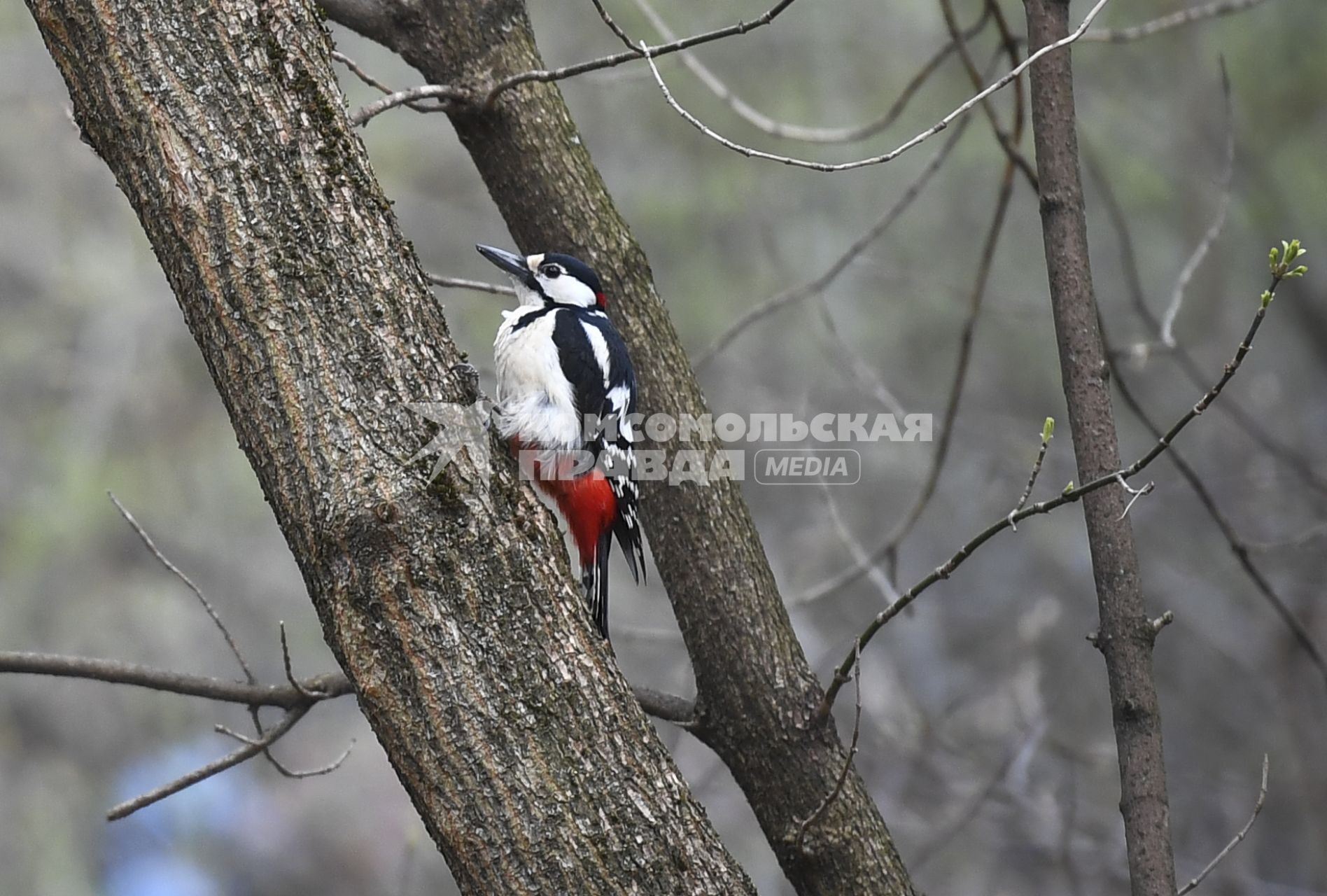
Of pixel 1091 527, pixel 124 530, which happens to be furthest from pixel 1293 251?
pixel 124 530

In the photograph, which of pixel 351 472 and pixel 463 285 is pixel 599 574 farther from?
pixel 351 472

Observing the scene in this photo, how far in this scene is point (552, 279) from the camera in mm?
3158

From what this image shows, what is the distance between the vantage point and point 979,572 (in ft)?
26.1

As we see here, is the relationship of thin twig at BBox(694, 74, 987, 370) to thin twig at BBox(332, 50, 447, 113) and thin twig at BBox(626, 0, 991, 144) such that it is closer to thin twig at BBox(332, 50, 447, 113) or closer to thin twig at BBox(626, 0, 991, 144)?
thin twig at BBox(626, 0, 991, 144)

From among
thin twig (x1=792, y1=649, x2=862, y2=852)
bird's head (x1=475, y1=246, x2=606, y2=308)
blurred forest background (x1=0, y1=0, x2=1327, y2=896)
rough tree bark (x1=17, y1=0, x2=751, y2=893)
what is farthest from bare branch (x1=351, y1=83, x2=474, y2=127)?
blurred forest background (x1=0, y1=0, x2=1327, y2=896)

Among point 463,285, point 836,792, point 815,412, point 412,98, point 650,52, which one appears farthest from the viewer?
point 815,412

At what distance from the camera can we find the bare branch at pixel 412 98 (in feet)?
6.96

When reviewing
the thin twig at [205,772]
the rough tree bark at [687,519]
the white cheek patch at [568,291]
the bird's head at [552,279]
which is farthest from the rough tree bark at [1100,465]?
the thin twig at [205,772]

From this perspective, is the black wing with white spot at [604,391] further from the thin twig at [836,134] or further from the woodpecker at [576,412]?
the thin twig at [836,134]

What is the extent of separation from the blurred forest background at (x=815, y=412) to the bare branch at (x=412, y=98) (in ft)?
11.8

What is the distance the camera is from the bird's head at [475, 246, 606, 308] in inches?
109

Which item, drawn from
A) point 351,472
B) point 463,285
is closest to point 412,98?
point 463,285

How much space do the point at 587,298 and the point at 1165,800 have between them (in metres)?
1.83

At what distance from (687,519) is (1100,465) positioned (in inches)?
33.5
